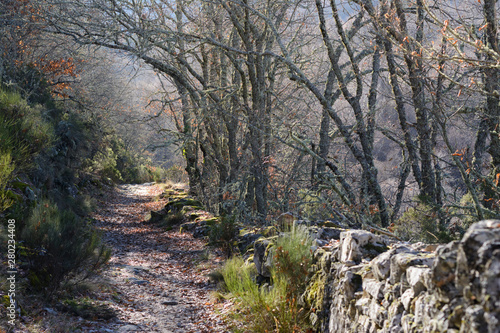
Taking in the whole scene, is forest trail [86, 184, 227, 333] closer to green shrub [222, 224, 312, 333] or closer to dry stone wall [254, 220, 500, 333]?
green shrub [222, 224, 312, 333]

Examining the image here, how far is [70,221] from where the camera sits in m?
5.14

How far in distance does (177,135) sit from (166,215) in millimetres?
2737

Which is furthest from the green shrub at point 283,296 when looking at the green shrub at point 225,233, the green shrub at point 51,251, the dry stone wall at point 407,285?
the green shrub at point 225,233

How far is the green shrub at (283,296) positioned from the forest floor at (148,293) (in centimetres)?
76

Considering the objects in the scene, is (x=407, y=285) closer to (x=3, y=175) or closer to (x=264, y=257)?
(x=264, y=257)

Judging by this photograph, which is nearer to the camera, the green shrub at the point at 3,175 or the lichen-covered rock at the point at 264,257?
the green shrub at the point at 3,175

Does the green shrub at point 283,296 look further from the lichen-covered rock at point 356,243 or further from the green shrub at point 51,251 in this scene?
the green shrub at point 51,251

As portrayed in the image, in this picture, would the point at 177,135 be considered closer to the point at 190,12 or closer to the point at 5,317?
the point at 190,12

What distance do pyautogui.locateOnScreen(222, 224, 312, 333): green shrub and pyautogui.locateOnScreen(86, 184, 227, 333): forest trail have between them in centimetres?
74

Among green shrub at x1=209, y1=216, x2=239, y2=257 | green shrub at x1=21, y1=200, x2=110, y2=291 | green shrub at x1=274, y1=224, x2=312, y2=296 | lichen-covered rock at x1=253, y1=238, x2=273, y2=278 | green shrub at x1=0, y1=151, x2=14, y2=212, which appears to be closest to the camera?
green shrub at x1=274, y1=224, x2=312, y2=296

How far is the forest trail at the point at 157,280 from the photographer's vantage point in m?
4.50

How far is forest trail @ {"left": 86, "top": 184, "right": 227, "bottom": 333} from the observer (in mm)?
4504

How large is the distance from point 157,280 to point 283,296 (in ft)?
10.9

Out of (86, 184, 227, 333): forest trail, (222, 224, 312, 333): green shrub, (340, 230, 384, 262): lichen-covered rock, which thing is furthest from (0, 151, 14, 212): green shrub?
(340, 230, 384, 262): lichen-covered rock
